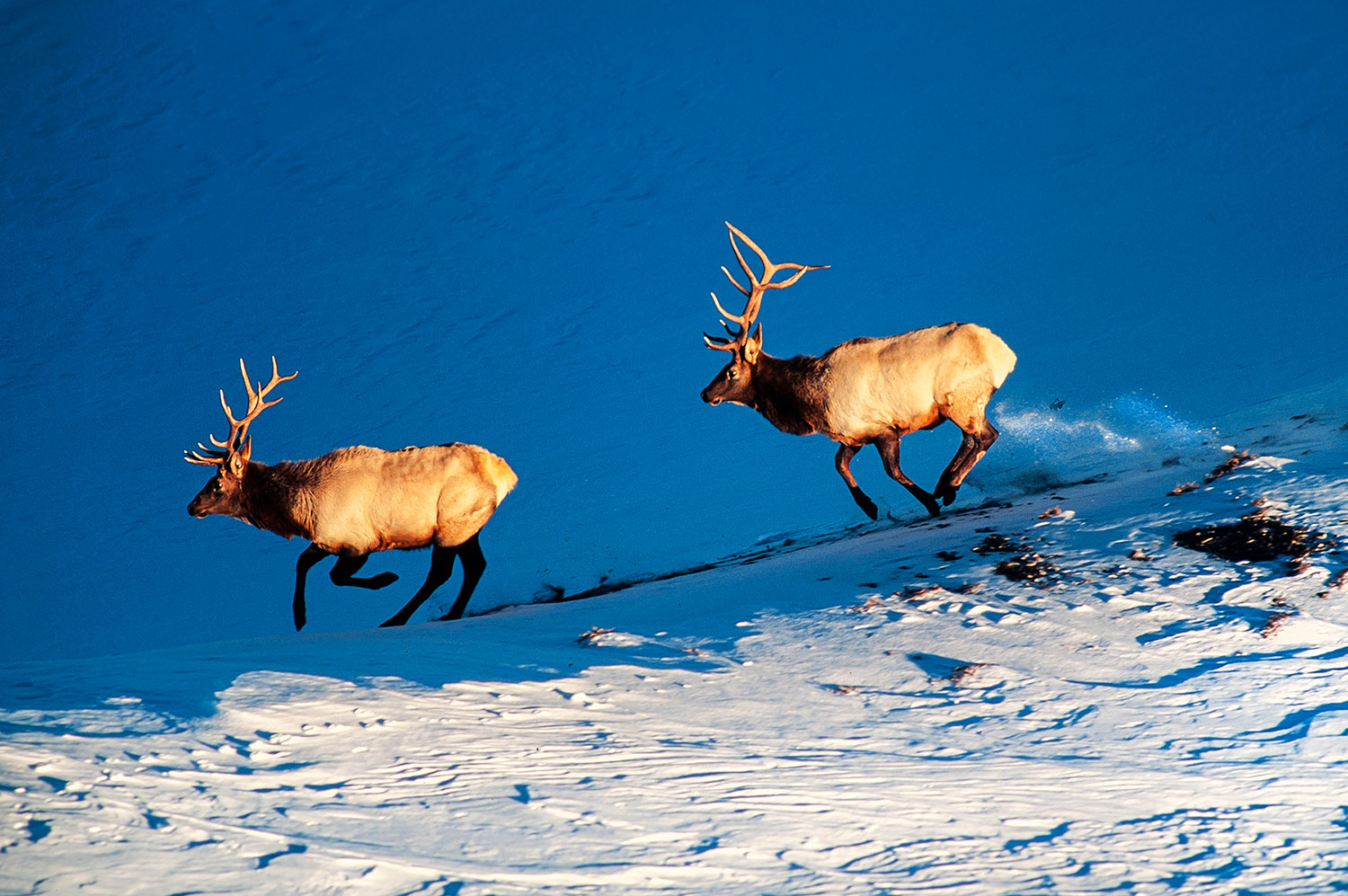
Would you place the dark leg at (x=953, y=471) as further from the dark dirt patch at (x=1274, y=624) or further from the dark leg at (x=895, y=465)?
the dark dirt patch at (x=1274, y=624)

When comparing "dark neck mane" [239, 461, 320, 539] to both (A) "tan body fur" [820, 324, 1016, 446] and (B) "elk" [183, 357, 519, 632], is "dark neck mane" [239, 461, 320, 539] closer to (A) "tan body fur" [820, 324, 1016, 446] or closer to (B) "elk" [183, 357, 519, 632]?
(B) "elk" [183, 357, 519, 632]

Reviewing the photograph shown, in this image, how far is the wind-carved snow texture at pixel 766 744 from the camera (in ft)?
11.9

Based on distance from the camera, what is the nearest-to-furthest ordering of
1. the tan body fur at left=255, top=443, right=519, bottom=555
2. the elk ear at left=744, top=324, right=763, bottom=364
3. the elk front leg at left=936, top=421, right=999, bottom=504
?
the tan body fur at left=255, top=443, right=519, bottom=555 → the elk front leg at left=936, top=421, right=999, bottom=504 → the elk ear at left=744, top=324, right=763, bottom=364

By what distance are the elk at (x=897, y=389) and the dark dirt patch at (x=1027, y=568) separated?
189 cm

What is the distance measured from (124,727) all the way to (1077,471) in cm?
866

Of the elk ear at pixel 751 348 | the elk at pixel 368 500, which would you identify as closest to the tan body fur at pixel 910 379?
the elk ear at pixel 751 348

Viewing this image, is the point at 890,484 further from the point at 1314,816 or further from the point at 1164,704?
the point at 1314,816

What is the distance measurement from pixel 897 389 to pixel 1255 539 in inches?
116

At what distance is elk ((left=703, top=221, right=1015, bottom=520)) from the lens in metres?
9.00

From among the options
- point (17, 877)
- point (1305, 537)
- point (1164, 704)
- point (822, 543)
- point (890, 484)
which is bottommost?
point (1164, 704)

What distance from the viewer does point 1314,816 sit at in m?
4.04

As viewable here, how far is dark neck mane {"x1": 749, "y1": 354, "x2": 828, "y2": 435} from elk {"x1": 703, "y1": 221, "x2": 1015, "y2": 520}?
10mm

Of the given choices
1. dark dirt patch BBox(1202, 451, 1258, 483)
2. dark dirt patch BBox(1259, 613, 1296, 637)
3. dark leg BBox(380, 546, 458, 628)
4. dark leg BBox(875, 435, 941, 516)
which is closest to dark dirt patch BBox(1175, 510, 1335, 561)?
dark dirt patch BBox(1259, 613, 1296, 637)

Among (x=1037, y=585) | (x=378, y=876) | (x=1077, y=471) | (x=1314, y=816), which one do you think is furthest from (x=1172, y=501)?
(x=378, y=876)
